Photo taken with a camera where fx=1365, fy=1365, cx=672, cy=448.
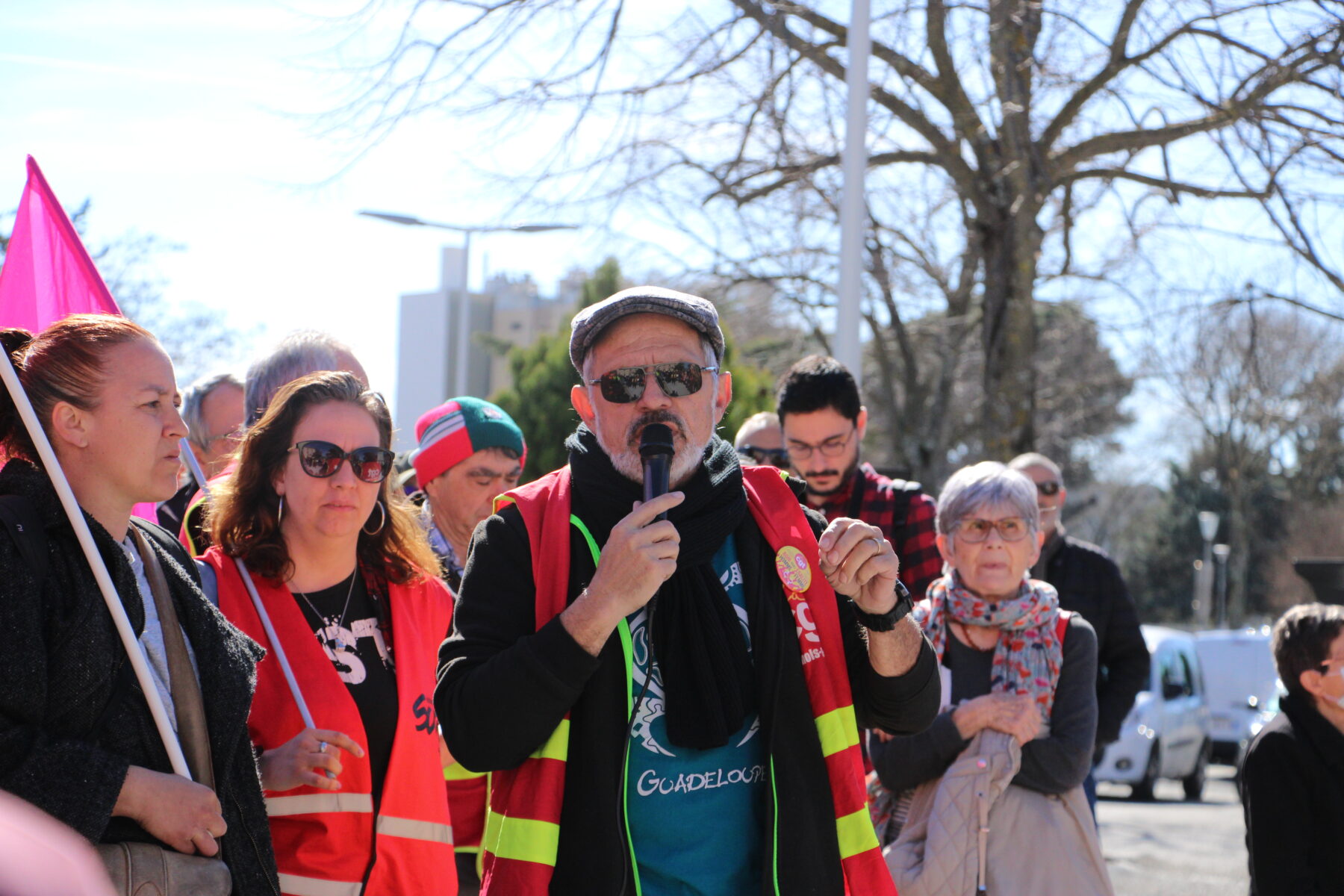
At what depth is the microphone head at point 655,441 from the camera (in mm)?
2504

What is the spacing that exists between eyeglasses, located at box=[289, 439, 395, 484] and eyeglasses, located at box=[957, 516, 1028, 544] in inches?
66.4

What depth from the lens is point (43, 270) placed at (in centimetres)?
348

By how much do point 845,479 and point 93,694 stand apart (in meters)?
2.91

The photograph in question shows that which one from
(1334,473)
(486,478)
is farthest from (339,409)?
(1334,473)

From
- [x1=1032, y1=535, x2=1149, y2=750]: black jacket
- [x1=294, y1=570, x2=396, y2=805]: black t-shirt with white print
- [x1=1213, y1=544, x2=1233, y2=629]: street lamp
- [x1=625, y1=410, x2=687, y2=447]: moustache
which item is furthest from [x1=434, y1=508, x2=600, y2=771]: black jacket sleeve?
[x1=1213, y1=544, x2=1233, y2=629]: street lamp

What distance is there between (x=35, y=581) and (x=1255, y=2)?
7.38 m

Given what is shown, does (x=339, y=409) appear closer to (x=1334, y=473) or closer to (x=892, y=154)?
(x=892, y=154)

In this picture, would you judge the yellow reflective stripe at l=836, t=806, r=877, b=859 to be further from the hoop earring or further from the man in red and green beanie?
the man in red and green beanie

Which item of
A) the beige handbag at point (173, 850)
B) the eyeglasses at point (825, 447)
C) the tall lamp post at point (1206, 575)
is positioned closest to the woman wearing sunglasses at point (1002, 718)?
the eyeglasses at point (825, 447)

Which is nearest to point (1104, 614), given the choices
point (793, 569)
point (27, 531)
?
point (793, 569)

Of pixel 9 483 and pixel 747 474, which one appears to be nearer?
pixel 9 483

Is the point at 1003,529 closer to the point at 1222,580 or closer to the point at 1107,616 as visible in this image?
the point at 1107,616

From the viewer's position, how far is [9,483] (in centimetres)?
258

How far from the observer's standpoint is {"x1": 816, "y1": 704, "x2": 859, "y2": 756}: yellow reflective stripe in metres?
2.52
